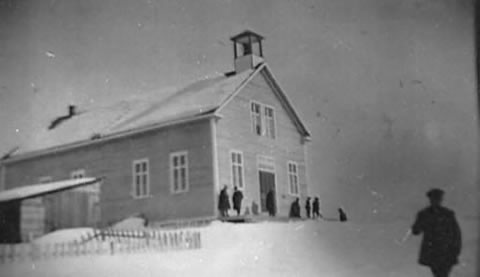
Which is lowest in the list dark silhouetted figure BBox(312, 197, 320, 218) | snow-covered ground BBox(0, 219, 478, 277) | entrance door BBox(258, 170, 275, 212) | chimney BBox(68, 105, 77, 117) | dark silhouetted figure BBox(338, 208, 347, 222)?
snow-covered ground BBox(0, 219, 478, 277)

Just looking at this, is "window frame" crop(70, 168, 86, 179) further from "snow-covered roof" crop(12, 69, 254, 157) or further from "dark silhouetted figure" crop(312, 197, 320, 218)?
"dark silhouetted figure" crop(312, 197, 320, 218)

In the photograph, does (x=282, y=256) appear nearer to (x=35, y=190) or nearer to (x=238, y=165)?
(x=238, y=165)

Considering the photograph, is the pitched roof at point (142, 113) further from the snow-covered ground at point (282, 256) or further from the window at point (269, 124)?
the snow-covered ground at point (282, 256)

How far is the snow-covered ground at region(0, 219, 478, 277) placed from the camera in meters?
2.78

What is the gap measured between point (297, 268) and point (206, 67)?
38.0 inches

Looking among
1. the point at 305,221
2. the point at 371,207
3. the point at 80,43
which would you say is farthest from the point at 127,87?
the point at 371,207

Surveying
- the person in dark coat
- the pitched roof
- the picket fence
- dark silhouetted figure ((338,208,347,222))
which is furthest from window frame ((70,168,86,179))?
the person in dark coat

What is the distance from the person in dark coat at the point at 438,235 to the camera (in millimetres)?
3068

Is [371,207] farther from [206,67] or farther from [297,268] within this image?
[206,67]

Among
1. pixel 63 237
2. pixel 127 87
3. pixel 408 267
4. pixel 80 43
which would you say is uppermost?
pixel 80 43

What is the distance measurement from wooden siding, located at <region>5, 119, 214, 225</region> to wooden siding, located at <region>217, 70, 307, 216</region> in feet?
0.25

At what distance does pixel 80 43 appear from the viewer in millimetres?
3021

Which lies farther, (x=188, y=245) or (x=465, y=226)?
(x=465, y=226)

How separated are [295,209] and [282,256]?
21 cm
